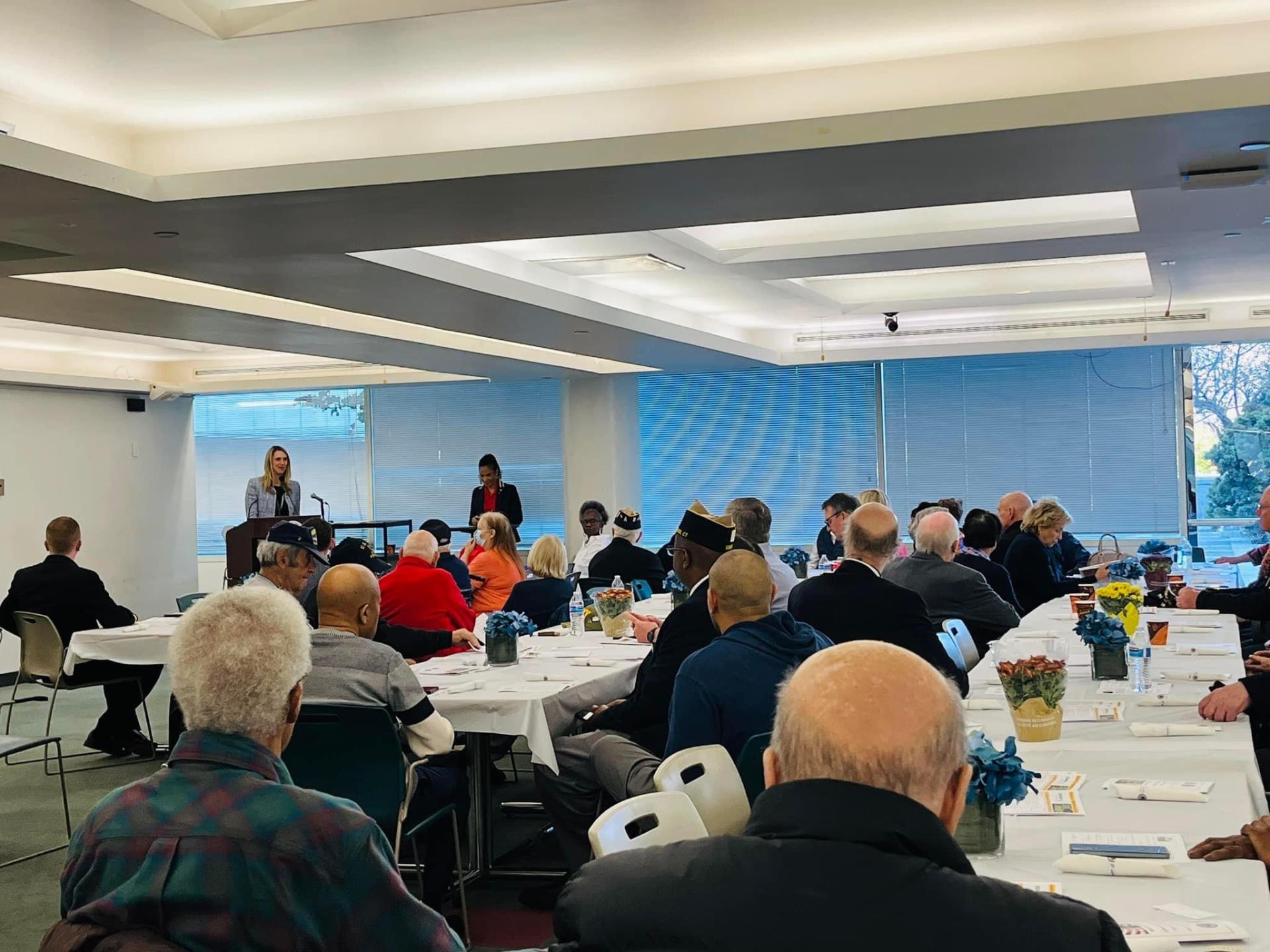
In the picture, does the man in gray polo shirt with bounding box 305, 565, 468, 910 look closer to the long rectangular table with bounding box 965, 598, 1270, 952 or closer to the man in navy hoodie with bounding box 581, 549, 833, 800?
the man in navy hoodie with bounding box 581, 549, 833, 800

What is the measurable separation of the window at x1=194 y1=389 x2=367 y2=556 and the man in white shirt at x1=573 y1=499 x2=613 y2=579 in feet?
20.4

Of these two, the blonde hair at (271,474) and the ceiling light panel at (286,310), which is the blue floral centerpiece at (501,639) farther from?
the blonde hair at (271,474)

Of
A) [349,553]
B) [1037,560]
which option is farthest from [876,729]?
[1037,560]

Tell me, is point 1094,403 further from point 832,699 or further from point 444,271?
point 832,699

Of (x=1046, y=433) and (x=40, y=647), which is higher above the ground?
(x=1046, y=433)

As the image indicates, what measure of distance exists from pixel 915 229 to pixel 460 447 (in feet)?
28.7

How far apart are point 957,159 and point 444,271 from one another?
3.42 meters

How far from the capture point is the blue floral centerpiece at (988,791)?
229cm

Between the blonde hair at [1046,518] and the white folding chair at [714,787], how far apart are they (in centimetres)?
566

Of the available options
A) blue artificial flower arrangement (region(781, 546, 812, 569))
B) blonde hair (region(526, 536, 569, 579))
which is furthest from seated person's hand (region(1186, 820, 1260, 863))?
blue artificial flower arrangement (region(781, 546, 812, 569))

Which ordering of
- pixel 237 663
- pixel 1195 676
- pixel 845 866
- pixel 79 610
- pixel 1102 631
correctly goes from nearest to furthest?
pixel 845 866, pixel 237 663, pixel 1102 631, pixel 1195 676, pixel 79 610

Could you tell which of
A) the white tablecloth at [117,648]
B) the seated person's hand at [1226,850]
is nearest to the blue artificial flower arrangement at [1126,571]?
the seated person's hand at [1226,850]

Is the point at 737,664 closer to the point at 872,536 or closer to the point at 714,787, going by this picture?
the point at 714,787

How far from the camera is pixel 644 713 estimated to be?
443 cm
